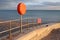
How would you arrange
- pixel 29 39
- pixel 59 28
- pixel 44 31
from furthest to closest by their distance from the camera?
pixel 59 28, pixel 44 31, pixel 29 39

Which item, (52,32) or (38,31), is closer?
(38,31)

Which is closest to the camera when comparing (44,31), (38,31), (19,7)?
(19,7)

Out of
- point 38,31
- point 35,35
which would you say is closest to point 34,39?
point 35,35

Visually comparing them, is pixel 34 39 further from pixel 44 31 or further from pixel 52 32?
pixel 52 32

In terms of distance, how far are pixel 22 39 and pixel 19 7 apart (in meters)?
2.51

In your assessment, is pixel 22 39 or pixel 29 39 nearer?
pixel 22 39

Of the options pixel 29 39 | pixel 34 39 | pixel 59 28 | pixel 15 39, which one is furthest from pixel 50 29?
pixel 15 39

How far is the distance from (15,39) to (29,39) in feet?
4.25

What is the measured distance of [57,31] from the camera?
65.9ft

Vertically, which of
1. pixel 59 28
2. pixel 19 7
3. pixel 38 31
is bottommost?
pixel 59 28

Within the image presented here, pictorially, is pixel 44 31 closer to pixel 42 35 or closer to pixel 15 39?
pixel 42 35

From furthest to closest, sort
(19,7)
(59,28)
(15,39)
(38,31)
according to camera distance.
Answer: (59,28), (38,31), (19,7), (15,39)

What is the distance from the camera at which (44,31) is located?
1730cm

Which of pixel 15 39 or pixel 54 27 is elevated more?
pixel 15 39
